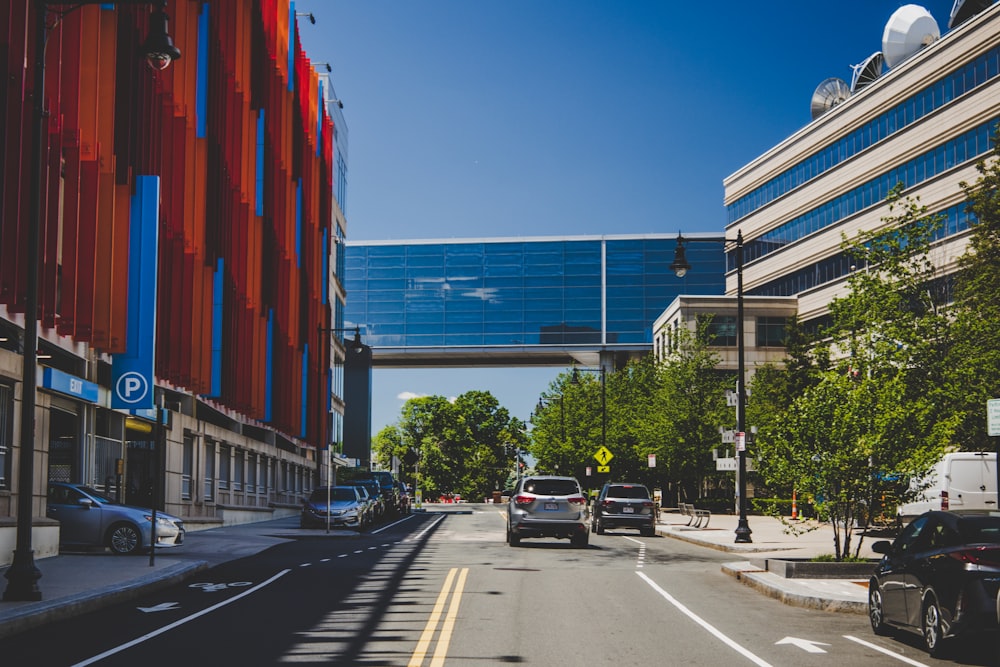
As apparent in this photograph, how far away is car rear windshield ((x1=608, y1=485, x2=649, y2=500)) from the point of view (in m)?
38.2

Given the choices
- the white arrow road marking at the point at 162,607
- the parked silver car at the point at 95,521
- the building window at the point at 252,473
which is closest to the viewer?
the white arrow road marking at the point at 162,607

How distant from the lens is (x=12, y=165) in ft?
72.3

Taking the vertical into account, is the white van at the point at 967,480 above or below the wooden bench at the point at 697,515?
above

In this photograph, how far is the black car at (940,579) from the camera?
10.8 metres

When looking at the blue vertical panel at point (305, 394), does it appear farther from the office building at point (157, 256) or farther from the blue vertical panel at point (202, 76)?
the blue vertical panel at point (202, 76)

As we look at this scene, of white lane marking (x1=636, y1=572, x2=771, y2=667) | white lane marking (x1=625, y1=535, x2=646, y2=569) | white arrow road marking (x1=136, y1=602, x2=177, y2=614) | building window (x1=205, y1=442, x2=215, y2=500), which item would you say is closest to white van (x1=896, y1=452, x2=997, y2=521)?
white lane marking (x1=625, y1=535, x2=646, y2=569)

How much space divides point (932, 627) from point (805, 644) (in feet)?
4.44

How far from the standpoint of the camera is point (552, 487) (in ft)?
94.2

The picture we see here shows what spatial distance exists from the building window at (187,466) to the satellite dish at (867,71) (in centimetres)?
5445

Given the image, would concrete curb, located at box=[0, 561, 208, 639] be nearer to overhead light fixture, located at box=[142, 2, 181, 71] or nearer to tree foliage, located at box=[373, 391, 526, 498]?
overhead light fixture, located at box=[142, 2, 181, 71]

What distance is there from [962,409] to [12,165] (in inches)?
1023

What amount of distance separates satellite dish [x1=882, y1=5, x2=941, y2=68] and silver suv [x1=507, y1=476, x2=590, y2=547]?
52.0 metres

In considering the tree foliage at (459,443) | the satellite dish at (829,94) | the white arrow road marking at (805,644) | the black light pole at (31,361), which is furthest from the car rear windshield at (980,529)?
the tree foliage at (459,443)

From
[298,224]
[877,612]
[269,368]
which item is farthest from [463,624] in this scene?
[298,224]
